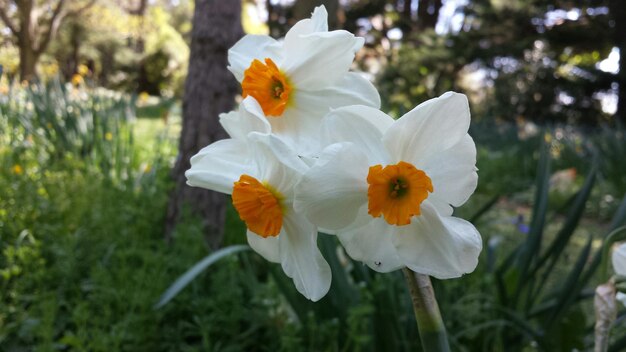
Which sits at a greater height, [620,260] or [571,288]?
[620,260]

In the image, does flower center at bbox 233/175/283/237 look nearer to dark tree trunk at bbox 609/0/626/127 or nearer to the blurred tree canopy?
the blurred tree canopy

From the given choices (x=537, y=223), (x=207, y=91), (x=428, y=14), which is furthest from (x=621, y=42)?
(x=537, y=223)

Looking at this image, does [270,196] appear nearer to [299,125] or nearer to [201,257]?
[299,125]

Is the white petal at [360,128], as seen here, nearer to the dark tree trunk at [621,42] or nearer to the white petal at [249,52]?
the white petal at [249,52]

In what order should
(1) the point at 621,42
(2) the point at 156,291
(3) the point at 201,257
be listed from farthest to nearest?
(1) the point at 621,42
(3) the point at 201,257
(2) the point at 156,291

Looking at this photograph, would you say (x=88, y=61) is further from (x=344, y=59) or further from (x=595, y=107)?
(x=344, y=59)

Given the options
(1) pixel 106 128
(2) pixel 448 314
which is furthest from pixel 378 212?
(1) pixel 106 128

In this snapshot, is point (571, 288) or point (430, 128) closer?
point (430, 128)
